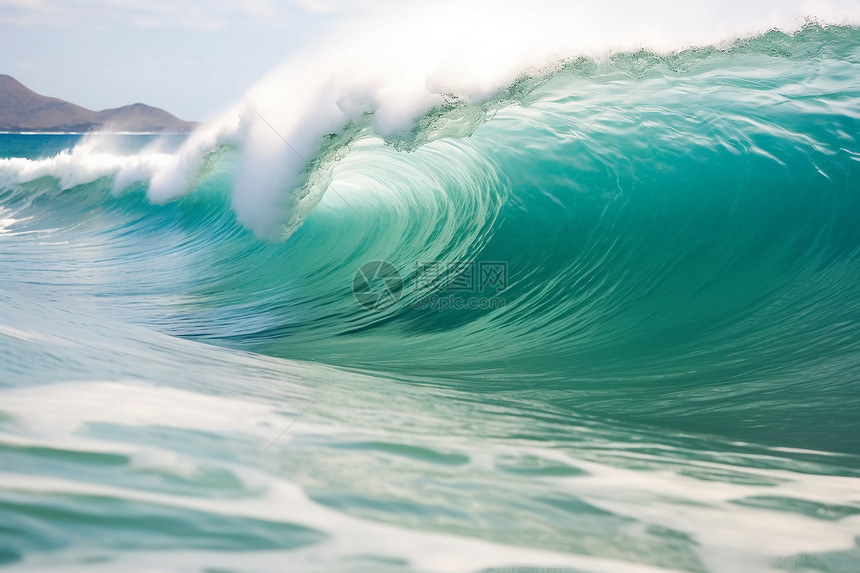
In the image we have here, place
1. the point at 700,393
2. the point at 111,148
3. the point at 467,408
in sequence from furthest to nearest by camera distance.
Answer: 1. the point at 111,148
2. the point at 700,393
3. the point at 467,408

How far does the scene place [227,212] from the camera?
10.1 metres

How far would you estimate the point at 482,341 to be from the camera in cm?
491

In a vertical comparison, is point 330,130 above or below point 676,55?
below

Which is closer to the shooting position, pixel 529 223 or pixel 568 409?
pixel 568 409

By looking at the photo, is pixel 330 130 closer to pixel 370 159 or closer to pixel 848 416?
pixel 370 159

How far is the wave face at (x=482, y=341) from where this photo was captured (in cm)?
175

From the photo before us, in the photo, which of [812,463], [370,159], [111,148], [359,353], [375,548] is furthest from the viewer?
[111,148]

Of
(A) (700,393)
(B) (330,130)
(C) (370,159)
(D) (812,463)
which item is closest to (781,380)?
(A) (700,393)

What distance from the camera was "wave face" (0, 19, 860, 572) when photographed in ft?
5.75

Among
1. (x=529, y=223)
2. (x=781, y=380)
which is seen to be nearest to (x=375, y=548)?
(x=781, y=380)

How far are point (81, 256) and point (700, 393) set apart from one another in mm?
8449

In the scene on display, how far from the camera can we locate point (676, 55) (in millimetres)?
6305

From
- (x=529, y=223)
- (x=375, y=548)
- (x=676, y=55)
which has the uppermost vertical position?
(x=676, y=55)

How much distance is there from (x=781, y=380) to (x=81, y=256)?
8692 millimetres
